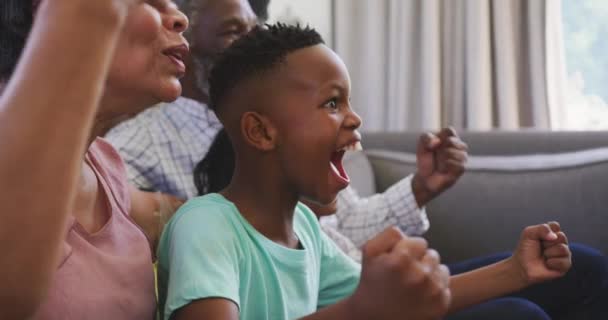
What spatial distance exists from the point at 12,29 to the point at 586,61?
8.69 ft

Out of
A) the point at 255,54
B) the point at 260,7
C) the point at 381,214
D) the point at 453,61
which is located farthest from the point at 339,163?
the point at 453,61

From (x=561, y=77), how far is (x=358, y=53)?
87 centimetres

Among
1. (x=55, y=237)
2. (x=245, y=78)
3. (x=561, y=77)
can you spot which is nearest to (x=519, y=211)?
(x=561, y=77)

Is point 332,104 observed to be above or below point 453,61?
above

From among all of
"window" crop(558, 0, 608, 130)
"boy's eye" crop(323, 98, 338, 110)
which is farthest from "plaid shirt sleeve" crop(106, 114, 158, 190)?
"window" crop(558, 0, 608, 130)

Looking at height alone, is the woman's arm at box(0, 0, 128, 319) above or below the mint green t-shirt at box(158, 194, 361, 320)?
above

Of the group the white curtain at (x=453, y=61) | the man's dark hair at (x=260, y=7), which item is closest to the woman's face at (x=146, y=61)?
the man's dark hair at (x=260, y=7)

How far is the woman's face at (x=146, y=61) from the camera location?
76 cm

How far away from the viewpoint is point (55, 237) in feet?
1.65

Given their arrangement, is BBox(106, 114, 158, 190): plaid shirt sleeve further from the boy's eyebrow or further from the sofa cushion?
the sofa cushion

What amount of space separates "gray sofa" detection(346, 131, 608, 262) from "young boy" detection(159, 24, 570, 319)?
1.15 m

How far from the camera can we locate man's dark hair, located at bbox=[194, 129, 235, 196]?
4.08ft

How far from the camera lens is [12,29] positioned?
0.78 metres

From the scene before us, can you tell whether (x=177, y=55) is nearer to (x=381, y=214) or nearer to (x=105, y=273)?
(x=105, y=273)
